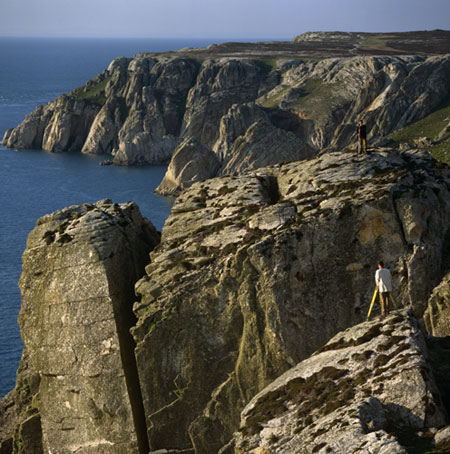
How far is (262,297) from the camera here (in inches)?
1101

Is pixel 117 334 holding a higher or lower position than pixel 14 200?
higher

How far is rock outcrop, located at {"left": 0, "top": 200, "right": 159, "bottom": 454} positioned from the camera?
2877 cm

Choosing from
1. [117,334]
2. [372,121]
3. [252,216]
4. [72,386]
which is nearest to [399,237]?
[252,216]

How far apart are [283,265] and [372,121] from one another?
137 meters

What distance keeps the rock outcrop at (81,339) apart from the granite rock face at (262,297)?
3.09 ft

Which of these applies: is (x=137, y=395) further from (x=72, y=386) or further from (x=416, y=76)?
(x=416, y=76)

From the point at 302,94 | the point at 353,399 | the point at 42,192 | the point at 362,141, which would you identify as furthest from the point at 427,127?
the point at 353,399

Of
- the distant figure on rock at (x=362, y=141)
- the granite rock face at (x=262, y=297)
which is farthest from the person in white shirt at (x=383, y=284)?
the distant figure on rock at (x=362, y=141)

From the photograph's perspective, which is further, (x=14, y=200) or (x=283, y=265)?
(x=14, y=200)

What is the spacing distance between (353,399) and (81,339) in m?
12.5

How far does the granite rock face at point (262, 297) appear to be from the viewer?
1095 inches

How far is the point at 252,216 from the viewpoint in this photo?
30.4 meters

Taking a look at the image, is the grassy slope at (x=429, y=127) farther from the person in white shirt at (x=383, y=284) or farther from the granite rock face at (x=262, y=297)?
the person in white shirt at (x=383, y=284)

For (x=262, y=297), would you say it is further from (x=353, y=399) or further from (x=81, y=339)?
(x=353, y=399)
